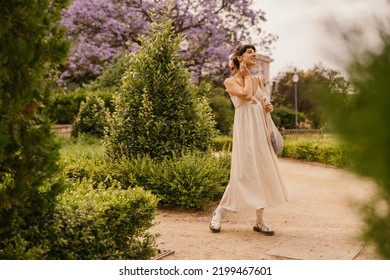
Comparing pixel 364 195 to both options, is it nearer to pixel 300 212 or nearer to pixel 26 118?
pixel 26 118

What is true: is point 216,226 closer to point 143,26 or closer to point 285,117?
point 143,26

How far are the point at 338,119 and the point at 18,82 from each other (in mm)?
2745

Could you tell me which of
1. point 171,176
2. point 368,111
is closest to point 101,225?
point 368,111

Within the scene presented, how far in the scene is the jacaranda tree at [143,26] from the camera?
21.5 meters

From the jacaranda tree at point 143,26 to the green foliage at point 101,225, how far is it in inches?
682

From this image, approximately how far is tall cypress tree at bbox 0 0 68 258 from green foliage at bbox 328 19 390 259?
2.60m

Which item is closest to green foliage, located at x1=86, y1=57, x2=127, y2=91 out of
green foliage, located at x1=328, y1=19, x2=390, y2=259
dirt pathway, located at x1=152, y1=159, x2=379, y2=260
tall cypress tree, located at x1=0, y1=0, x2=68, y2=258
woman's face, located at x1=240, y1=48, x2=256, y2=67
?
dirt pathway, located at x1=152, y1=159, x2=379, y2=260

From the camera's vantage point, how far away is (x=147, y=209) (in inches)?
176

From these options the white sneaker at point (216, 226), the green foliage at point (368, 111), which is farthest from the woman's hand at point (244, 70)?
the green foliage at point (368, 111)

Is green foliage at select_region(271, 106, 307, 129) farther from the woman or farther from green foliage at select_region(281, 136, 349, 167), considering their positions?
the woman

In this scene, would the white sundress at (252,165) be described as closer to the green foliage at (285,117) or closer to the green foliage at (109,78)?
the green foliage at (109,78)

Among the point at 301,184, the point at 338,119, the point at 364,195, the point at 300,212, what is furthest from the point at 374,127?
the point at 301,184

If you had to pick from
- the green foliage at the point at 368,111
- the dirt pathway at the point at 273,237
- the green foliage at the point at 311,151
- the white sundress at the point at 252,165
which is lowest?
the dirt pathway at the point at 273,237

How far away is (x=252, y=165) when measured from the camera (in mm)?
5793
